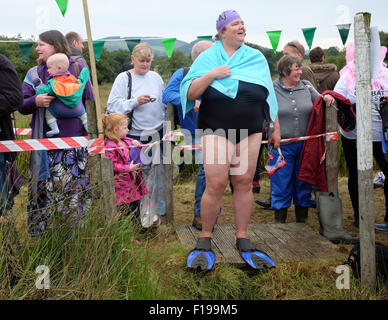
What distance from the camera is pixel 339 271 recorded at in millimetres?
3746

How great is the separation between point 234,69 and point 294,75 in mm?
1603

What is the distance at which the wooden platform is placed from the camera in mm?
4078

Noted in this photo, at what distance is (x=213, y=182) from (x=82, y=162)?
4.87 feet

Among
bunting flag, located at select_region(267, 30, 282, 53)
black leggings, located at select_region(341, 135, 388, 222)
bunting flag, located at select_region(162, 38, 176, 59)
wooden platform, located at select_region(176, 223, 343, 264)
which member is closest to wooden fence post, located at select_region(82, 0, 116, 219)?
wooden platform, located at select_region(176, 223, 343, 264)

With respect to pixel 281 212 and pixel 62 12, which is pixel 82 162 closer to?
pixel 62 12

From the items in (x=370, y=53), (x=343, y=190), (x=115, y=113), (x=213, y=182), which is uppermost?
(x=370, y=53)

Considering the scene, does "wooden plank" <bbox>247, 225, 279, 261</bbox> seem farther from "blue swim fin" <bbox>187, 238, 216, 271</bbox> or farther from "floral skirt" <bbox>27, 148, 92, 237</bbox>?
"floral skirt" <bbox>27, 148, 92, 237</bbox>

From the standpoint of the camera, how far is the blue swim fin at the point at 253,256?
379 centimetres

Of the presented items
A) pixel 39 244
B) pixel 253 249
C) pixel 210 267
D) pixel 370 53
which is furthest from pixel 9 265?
pixel 370 53

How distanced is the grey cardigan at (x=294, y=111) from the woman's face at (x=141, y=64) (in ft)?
5.00

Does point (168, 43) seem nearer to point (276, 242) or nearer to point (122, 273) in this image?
point (276, 242)

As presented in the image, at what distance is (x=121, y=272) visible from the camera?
3.24 m

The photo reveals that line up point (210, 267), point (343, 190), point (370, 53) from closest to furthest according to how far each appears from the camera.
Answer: point (370, 53), point (210, 267), point (343, 190)

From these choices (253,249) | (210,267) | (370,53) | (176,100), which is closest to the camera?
(370,53)
